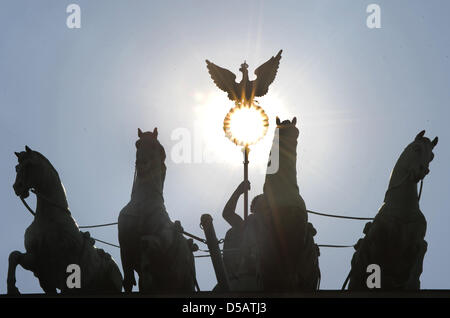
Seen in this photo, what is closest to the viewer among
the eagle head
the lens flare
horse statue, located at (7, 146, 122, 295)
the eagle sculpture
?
horse statue, located at (7, 146, 122, 295)

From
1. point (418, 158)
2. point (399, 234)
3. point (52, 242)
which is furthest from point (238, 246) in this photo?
point (418, 158)

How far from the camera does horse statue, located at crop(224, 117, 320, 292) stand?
13.7 metres

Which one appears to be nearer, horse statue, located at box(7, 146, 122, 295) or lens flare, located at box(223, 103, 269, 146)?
horse statue, located at box(7, 146, 122, 295)

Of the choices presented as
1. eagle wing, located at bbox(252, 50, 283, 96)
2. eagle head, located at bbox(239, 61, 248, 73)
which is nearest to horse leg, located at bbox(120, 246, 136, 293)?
eagle wing, located at bbox(252, 50, 283, 96)

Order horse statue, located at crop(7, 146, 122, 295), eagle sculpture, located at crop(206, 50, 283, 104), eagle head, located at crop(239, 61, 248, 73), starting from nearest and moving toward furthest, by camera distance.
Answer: horse statue, located at crop(7, 146, 122, 295)
eagle sculpture, located at crop(206, 50, 283, 104)
eagle head, located at crop(239, 61, 248, 73)

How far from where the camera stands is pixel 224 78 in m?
19.2

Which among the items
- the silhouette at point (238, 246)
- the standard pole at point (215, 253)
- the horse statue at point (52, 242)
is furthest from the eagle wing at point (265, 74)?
the standard pole at point (215, 253)

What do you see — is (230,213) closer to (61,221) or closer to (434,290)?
(61,221)

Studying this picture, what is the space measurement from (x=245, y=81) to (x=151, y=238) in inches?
208

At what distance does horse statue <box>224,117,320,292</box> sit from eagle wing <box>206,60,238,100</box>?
15.7 feet

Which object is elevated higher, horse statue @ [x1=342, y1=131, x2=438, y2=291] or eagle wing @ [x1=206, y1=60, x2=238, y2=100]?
eagle wing @ [x1=206, y1=60, x2=238, y2=100]

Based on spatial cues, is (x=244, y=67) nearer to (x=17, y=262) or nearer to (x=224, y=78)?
(x=224, y=78)

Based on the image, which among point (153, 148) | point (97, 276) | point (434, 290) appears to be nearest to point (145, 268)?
point (97, 276)

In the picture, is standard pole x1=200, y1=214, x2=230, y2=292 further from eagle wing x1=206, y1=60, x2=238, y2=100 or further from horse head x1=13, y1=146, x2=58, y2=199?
eagle wing x1=206, y1=60, x2=238, y2=100
